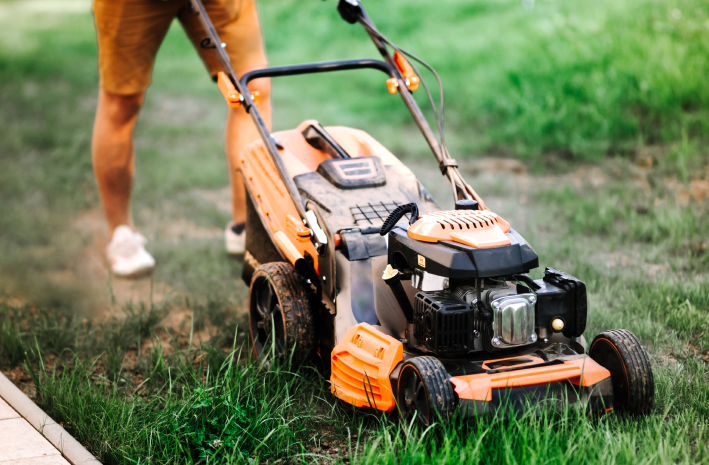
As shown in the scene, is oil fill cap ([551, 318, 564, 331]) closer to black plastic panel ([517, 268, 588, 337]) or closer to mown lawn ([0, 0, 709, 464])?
black plastic panel ([517, 268, 588, 337])

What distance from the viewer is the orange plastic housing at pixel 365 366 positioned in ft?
6.93

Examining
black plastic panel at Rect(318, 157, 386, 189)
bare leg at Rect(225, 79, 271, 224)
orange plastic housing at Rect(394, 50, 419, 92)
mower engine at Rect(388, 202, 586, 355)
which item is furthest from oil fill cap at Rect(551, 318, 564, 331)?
bare leg at Rect(225, 79, 271, 224)

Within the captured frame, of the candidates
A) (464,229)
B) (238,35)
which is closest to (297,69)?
(238,35)

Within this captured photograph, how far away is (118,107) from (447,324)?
2.20m

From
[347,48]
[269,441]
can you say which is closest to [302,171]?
[269,441]

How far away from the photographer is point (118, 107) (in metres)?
3.50

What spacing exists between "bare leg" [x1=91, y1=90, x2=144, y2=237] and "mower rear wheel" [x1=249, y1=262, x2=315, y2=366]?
1275mm

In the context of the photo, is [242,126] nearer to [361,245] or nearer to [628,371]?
[361,245]

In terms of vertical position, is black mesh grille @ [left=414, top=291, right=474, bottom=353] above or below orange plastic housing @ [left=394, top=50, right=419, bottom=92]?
below

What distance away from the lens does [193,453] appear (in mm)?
2166

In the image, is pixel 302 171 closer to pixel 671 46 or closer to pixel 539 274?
pixel 539 274

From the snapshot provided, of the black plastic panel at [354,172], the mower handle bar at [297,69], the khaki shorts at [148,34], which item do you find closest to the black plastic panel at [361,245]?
the black plastic panel at [354,172]

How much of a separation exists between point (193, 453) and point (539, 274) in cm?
171

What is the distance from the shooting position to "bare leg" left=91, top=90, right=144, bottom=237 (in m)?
3.51
